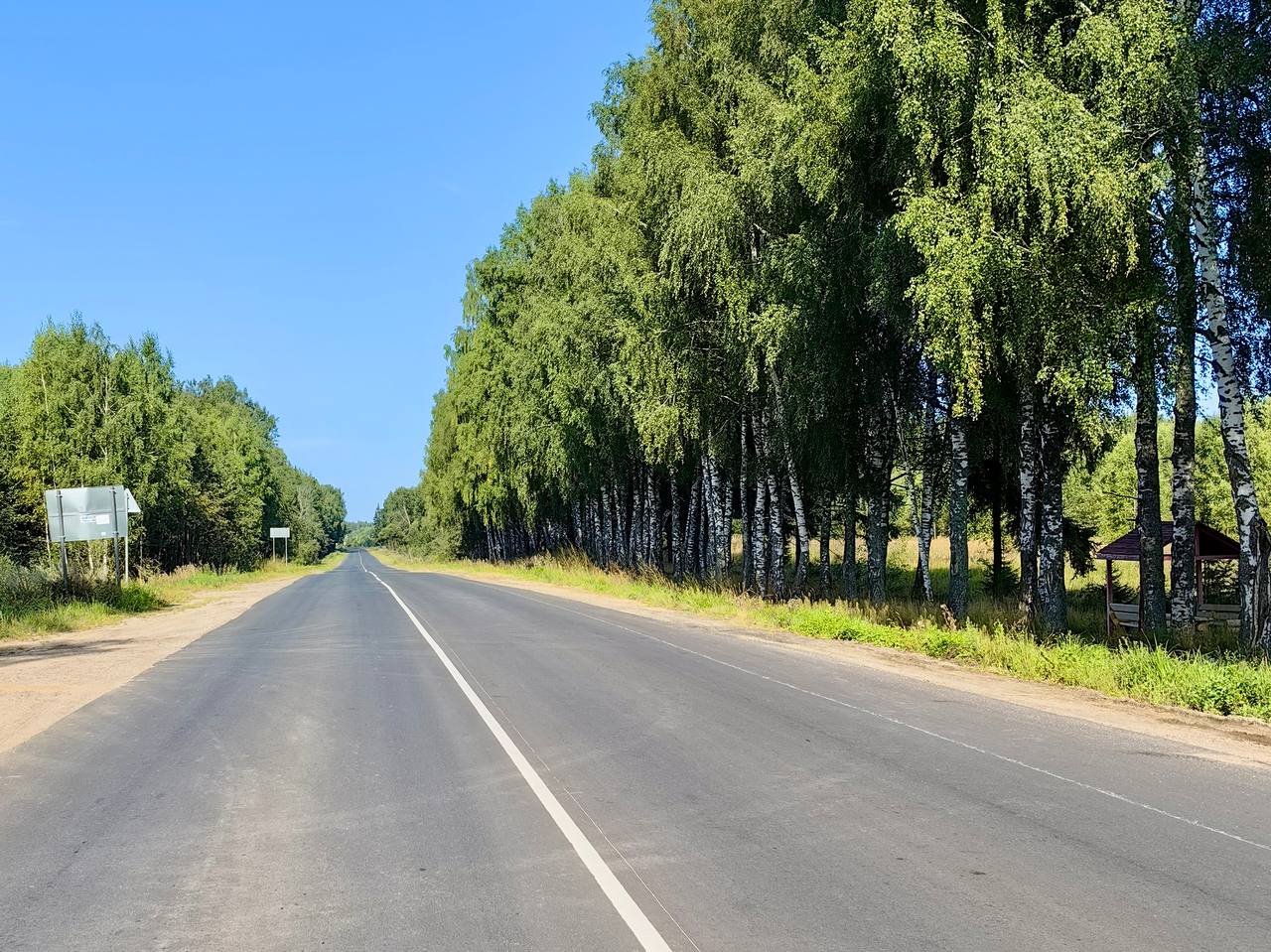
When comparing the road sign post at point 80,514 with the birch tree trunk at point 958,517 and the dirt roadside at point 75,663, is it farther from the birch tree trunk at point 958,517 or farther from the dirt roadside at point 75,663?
the birch tree trunk at point 958,517

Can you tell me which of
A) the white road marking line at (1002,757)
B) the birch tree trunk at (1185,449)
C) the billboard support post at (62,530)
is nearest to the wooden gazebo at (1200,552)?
the birch tree trunk at (1185,449)

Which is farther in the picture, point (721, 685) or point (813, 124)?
point (813, 124)

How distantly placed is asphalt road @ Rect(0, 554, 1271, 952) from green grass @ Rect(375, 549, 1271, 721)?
208cm

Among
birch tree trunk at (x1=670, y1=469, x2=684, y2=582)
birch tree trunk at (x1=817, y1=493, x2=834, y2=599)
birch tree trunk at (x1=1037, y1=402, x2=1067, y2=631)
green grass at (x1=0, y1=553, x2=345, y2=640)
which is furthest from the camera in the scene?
birch tree trunk at (x1=670, y1=469, x2=684, y2=582)

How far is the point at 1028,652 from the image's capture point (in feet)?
44.4

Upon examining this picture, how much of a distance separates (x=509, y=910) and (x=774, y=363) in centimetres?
1723

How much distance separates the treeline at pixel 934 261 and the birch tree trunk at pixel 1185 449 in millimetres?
51

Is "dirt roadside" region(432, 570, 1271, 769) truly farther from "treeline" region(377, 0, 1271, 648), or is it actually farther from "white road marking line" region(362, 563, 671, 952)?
"white road marking line" region(362, 563, 671, 952)

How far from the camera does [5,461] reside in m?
44.4

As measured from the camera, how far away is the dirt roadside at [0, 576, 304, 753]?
404 inches

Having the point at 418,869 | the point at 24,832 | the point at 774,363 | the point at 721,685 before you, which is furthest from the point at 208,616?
the point at 418,869

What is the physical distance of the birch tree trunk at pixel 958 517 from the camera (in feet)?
58.6

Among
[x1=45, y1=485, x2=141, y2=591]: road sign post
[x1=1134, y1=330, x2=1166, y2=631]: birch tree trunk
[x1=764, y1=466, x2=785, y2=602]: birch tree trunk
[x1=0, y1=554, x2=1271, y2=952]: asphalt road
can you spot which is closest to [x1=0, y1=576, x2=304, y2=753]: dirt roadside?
[x1=0, y1=554, x2=1271, y2=952]: asphalt road

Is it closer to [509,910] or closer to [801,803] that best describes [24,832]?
[509,910]
